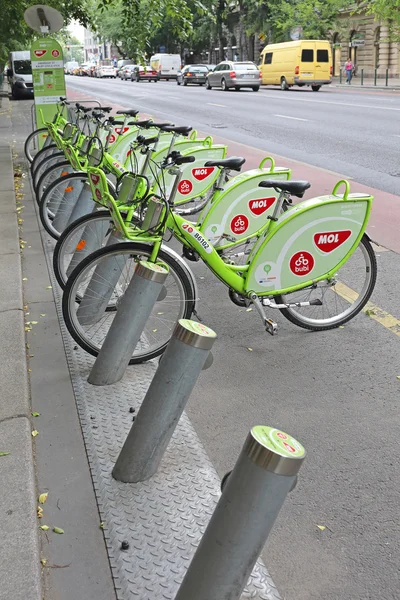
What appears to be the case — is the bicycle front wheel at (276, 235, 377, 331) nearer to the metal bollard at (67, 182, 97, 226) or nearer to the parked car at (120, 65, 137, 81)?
the metal bollard at (67, 182, 97, 226)

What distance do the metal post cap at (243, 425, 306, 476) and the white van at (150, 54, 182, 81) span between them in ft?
200

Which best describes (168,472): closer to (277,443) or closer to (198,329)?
(198,329)

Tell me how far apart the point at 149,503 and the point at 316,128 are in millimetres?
16600

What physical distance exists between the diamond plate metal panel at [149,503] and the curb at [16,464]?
29cm

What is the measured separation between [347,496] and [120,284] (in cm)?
217

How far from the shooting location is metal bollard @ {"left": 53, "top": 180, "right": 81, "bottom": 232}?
22.9 feet

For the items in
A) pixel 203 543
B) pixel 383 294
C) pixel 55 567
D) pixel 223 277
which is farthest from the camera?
pixel 383 294

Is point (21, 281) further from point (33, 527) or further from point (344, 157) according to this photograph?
point (344, 157)

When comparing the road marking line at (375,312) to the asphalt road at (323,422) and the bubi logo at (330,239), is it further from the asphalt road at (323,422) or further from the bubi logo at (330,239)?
the bubi logo at (330,239)

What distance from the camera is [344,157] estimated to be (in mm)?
13469

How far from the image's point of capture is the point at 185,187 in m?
7.22

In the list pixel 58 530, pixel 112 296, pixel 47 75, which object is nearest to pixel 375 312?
pixel 112 296

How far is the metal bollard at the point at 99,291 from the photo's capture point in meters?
4.56

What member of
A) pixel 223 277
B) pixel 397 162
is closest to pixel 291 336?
pixel 223 277
